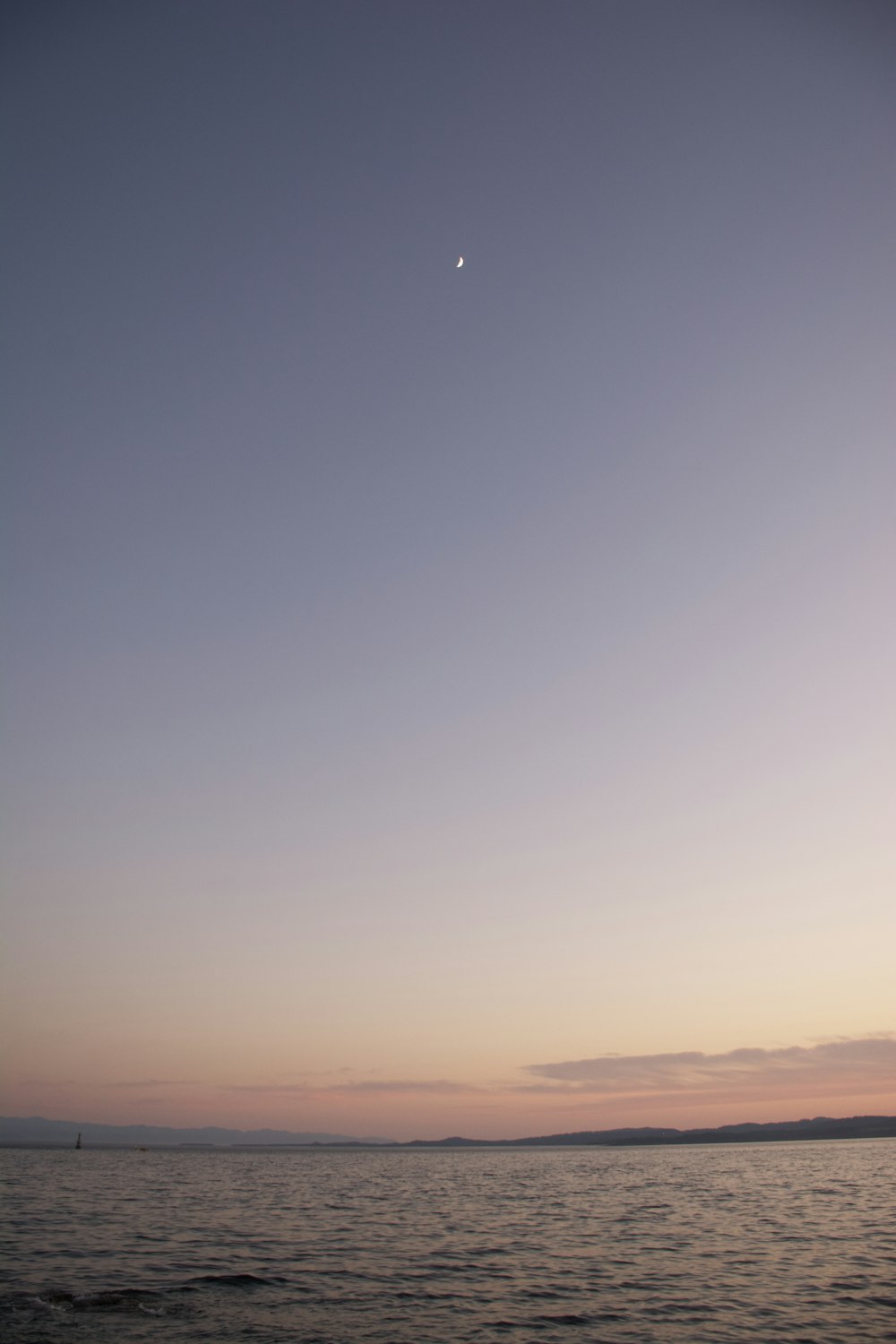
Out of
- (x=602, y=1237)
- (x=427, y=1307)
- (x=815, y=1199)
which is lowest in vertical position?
(x=815, y=1199)

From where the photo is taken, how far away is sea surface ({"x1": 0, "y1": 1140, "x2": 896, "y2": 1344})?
1077 inches

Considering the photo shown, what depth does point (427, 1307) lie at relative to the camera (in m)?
30.3

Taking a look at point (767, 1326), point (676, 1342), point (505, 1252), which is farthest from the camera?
point (505, 1252)

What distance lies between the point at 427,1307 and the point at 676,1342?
9.69m

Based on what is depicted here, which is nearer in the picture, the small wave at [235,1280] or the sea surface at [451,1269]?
the sea surface at [451,1269]

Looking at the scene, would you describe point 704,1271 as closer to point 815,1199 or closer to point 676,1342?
point 676,1342

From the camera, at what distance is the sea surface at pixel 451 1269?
89.8ft

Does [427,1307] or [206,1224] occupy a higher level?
[427,1307]

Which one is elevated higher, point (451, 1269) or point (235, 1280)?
point (235, 1280)

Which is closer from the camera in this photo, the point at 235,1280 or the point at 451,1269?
the point at 235,1280

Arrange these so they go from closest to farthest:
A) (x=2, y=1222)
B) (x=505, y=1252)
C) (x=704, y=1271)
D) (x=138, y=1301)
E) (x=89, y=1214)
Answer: (x=138, y=1301) → (x=704, y=1271) → (x=505, y=1252) → (x=2, y=1222) → (x=89, y=1214)

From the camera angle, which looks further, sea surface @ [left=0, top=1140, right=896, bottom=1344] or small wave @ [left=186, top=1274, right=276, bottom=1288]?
small wave @ [left=186, top=1274, right=276, bottom=1288]

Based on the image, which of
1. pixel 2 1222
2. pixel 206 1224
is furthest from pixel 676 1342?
pixel 2 1222

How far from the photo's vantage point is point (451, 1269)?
3788 cm
